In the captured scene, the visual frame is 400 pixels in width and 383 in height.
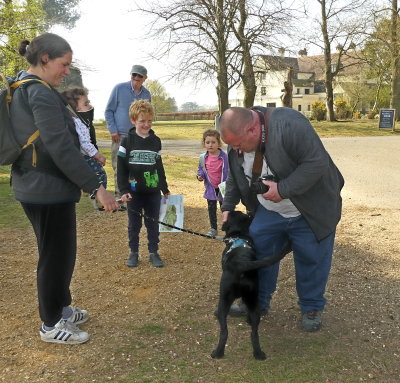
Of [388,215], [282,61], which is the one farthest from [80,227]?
[282,61]

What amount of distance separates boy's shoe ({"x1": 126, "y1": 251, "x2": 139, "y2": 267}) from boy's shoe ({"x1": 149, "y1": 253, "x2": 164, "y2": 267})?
0.54 ft

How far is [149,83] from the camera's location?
69.2 meters

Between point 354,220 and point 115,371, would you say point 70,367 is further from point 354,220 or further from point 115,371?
point 354,220

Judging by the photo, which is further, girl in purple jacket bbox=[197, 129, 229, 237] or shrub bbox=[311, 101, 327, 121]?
shrub bbox=[311, 101, 327, 121]

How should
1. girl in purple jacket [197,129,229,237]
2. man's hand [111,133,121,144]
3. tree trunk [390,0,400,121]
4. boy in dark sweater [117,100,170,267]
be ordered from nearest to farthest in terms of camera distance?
boy in dark sweater [117,100,170,267]
girl in purple jacket [197,129,229,237]
man's hand [111,133,121,144]
tree trunk [390,0,400,121]

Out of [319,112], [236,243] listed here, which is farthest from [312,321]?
[319,112]

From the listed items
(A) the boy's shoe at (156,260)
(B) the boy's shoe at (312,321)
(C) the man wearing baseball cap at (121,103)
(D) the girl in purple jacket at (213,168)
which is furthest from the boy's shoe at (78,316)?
(C) the man wearing baseball cap at (121,103)

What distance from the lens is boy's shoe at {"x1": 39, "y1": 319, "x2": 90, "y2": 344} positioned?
10.4 feet

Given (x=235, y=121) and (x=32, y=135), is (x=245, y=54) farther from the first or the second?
(x=32, y=135)

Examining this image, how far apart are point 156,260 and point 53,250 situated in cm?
196

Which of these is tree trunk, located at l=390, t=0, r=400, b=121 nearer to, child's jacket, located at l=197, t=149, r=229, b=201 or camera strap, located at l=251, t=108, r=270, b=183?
child's jacket, located at l=197, t=149, r=229, b=201

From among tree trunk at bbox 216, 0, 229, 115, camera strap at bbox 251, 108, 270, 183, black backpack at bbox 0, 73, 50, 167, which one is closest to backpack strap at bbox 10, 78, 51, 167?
black backpack at bbox 0, 73, 50, 167

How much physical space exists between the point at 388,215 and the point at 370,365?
4.43 m

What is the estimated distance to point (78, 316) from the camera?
351 centimetres
